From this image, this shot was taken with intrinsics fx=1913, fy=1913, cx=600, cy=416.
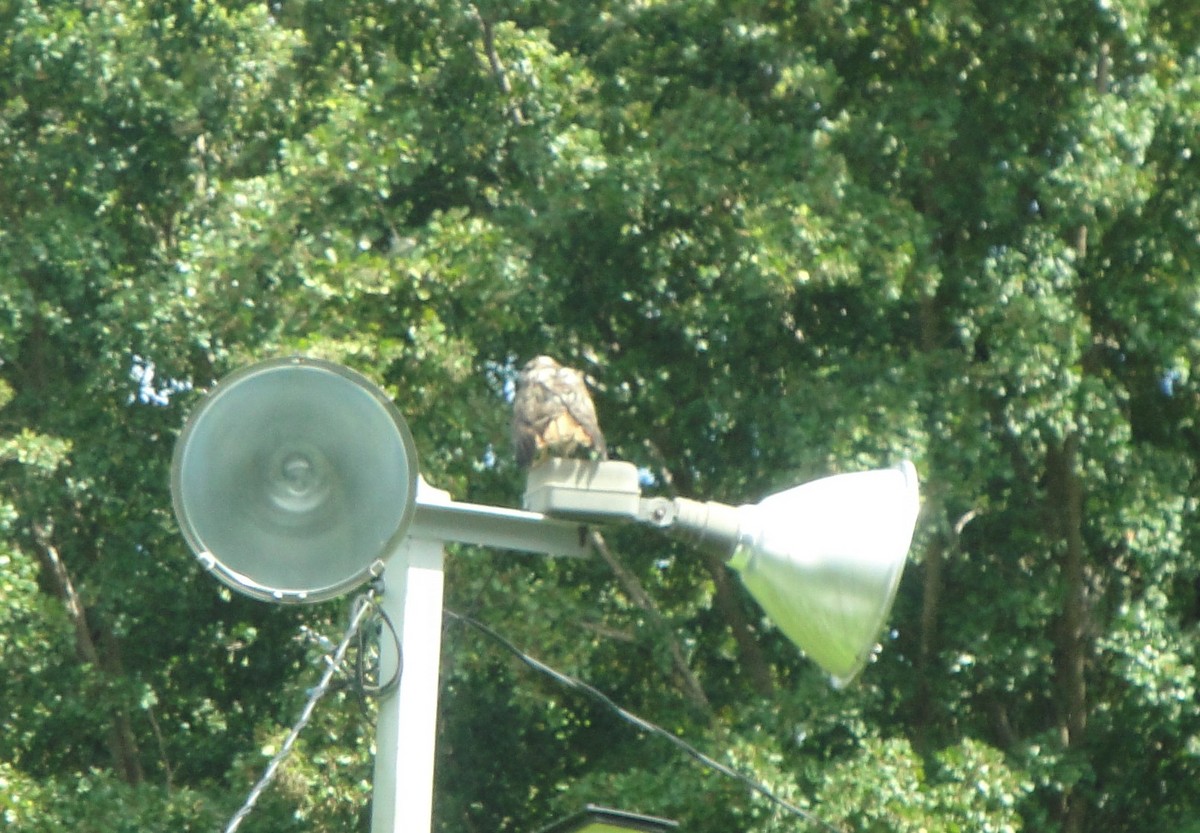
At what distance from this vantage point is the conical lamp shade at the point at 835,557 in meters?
2.65

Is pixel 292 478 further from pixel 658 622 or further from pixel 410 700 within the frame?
pixel 658 622

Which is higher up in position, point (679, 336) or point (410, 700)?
point (679, 336)

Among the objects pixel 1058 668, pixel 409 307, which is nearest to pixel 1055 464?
pixel 1058 668

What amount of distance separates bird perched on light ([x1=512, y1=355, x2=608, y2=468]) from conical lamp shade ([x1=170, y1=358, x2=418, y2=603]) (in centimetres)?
55

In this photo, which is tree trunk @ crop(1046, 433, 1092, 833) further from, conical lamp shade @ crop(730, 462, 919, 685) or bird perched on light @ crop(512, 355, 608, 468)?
conical lamp shade @ crop(730, 462, 919, 685)

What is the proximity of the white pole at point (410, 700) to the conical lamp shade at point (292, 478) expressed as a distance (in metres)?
0.11

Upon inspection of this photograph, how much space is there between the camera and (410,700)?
2.80 m

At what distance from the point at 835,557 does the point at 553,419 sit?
35.0 inches

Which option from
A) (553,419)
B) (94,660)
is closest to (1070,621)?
(94,660)

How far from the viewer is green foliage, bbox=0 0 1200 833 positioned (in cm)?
733

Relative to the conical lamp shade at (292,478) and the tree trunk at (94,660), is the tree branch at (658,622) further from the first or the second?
the conical lamp shade at (292,478)

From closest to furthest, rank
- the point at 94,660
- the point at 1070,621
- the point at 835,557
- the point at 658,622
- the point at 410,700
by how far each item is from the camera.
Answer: the point at 835,557 < the point at 410,700 < the point at 658,622 < the point at 1070,621 < the point at 94,660

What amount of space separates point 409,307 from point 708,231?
4.10 ft

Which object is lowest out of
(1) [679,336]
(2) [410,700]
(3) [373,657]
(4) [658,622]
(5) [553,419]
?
(2) [410,700]
